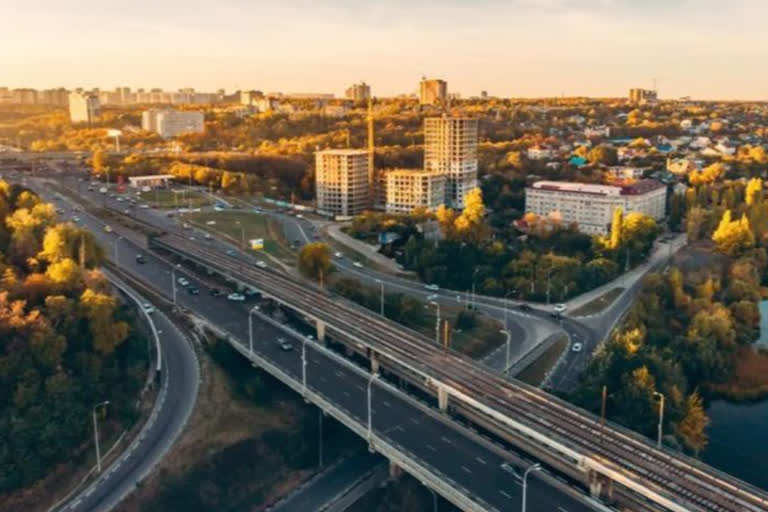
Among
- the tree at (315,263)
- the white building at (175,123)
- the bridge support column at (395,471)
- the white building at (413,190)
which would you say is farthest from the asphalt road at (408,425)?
the white building at (175,123)

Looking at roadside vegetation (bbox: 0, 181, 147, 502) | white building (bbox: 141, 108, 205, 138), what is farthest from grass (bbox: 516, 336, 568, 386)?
white building (bbox: 141, 108, 205, 138)

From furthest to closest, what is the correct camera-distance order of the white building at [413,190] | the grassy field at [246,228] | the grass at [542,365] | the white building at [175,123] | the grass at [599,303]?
the white building at [175,123], the white building at [413,190], the grassy field at [246,228], the grass at [599,303], the grass at [542,365]

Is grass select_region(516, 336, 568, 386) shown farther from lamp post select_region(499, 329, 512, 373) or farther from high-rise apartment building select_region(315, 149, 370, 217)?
high-rise apartment building select_region(315, 149, 370, 217)

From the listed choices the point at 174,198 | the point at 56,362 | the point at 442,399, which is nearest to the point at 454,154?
the point at 174,198

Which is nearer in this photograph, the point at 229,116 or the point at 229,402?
the point at 229,402

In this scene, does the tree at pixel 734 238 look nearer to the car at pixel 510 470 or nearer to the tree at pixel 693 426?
the tree at pixel 693 426

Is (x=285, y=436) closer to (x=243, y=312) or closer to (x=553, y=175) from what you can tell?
(x=243, y=312)

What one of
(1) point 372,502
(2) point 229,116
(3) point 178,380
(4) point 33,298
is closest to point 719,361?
(1) point 372,502
